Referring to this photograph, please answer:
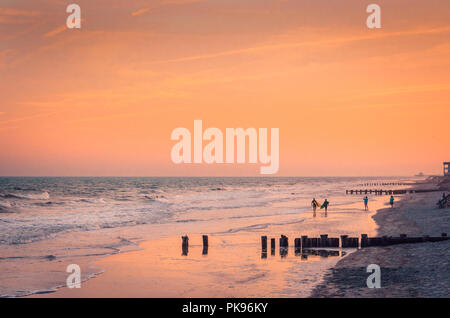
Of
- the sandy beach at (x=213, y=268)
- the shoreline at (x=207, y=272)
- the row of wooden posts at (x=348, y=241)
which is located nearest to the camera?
the sandy beach at (x=213, y=268)

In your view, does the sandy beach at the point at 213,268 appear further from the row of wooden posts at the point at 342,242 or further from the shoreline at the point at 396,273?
the row of wooden posts at the point at 342,242

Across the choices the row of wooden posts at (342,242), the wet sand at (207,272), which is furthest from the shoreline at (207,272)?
the row of wooden posts at (342,242)

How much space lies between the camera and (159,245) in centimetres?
2569

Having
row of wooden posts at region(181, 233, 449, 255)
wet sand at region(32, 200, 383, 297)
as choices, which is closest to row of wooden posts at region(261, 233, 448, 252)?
row of wooden posts at region(181, 233, 449, 255)

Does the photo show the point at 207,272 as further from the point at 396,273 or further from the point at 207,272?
the point at 396,273

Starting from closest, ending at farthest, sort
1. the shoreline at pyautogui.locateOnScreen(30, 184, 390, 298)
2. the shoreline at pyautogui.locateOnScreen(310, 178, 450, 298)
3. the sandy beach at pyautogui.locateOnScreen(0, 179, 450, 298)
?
the shoreline at pyautogui.locateOnScreen(310, 178, 450, 298), the sandy beach at pyautogui.locateOnScreen(0, 179, 450, 298), the shoreline at pyautogui.locateOnScreen(30, 184, 390, 298)

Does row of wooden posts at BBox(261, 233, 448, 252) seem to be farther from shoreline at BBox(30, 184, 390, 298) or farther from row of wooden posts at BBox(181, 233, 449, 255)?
shoreline at BBox(30, 184, 390, 298)

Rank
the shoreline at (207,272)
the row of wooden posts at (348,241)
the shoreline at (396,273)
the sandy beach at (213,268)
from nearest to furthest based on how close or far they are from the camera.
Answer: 1. the shoreline at (396,273)
2. the sandy beach at (213,268)
3. the shoreline at (207,272)
4. the row of wooden posts at (348,241)

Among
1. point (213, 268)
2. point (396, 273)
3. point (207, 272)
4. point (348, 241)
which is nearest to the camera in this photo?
point (396, 273)

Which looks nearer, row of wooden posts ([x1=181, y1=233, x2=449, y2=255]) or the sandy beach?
the sandy beach

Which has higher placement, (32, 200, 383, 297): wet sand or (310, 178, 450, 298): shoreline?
(310, 178, 450, 298): shoreline

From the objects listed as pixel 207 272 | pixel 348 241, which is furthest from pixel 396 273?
pixel 207 272
